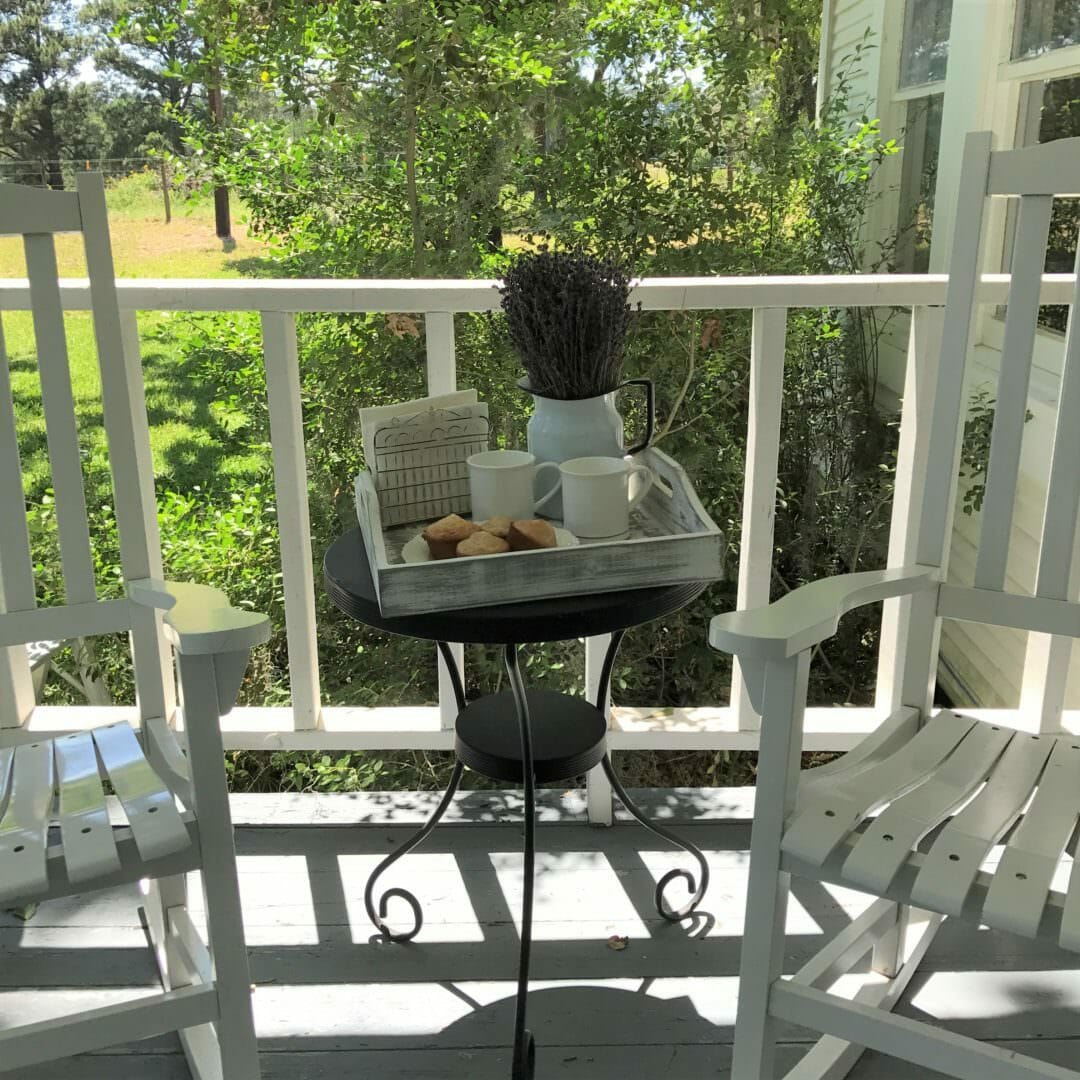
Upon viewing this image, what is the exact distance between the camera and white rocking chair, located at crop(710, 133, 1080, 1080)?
3.76 ft

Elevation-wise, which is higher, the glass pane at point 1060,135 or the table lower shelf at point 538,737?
the glass pane at point 1060,135

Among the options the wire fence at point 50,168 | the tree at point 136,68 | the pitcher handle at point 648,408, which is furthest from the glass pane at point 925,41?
the wire fence at point 50,168

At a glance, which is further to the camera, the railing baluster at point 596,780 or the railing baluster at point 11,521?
the railing baluster at point 596,780

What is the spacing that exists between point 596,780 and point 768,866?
832mm

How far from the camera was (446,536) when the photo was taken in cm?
137

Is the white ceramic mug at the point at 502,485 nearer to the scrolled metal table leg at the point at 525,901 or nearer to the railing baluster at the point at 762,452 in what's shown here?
the scrolled metal table leg at the point at 525,901

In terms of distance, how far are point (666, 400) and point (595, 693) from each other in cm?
215

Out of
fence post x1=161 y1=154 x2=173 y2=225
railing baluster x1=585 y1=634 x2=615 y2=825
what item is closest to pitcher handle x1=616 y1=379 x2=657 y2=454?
railing baluster x1=585 y1=634 x2=615 y2=825

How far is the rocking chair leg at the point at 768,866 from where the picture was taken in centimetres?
122

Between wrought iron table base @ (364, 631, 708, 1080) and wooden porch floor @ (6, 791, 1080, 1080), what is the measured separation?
0.13ft

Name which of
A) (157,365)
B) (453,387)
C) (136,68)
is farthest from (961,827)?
(136,68)

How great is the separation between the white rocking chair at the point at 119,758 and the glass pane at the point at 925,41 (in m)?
3.28

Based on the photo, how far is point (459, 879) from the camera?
1.95 metres

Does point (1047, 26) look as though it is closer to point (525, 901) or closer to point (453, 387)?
point (453, 387)
